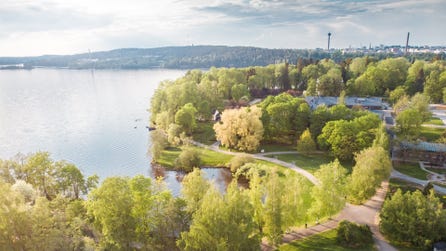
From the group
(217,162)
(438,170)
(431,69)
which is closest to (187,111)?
(217,162)

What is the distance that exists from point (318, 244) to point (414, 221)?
9.51 meters

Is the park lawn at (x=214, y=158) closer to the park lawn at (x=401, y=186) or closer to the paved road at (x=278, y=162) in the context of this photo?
the paved road at (x=278, y=162)

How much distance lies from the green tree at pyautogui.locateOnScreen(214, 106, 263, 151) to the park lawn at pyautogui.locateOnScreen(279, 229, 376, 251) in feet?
93.2

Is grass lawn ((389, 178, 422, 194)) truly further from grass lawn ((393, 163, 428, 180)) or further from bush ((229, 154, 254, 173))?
bush ((229, 154, 254, 173))

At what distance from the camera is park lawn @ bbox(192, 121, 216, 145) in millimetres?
69250

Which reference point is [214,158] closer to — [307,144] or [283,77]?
[307,144]

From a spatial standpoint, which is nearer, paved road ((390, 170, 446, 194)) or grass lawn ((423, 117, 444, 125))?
paved road ((390, 170, 446, 194))

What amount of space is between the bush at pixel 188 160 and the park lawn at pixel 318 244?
27.4m

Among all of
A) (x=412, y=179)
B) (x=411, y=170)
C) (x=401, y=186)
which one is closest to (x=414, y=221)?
A: (x=401, y=186)

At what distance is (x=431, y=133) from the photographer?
66.3 metres

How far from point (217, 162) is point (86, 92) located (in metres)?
107

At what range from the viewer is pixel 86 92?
142250 millimetres

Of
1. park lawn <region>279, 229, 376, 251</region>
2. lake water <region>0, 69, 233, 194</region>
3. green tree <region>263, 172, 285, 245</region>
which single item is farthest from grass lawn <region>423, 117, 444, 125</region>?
green tree <region>263, 172, 285, 245</region>

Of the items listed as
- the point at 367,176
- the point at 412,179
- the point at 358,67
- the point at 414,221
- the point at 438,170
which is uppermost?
the point at 358,67
